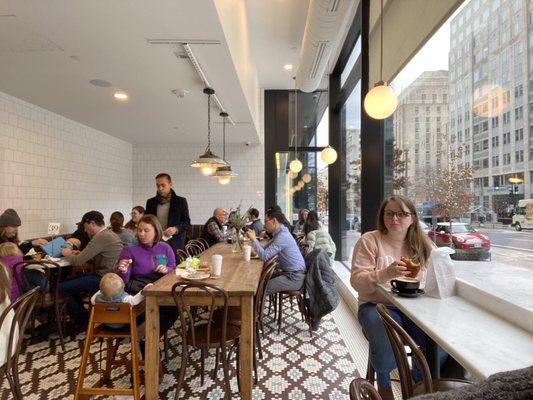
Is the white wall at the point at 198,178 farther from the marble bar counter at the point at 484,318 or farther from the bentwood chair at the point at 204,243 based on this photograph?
the marble bar counter at the point at 484,318

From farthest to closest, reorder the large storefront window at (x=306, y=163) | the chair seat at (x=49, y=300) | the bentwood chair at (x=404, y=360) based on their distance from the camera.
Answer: the large storefront window at (x=306, y=163) < the chair seat at (x=49, y=300) < the bentwood chair at (x=404, y=360)

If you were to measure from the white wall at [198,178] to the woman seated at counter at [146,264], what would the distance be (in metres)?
5.23

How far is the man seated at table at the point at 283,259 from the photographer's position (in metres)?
3.59

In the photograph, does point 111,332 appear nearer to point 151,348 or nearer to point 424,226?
point 151,348

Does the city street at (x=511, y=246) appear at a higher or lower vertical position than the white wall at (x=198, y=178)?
lower

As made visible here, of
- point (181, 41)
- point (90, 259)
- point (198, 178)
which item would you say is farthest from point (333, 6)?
point (198, 178)

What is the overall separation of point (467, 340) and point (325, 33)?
10.7 feet

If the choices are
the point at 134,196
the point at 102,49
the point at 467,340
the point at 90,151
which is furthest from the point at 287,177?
the point at 467,340

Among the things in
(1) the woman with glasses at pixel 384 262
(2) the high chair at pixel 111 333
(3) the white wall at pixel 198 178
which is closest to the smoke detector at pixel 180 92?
(2) the high chair at pixel 111 333

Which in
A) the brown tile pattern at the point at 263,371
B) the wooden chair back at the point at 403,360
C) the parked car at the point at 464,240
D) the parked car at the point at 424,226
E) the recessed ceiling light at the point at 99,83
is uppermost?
the recessed ceiling light at the point at 99,83

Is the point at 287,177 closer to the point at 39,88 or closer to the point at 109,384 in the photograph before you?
the point at 39,88

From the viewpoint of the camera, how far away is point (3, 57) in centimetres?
324

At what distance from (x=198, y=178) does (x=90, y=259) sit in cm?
487

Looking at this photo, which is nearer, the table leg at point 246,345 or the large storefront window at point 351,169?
the table leg at point 246,345
